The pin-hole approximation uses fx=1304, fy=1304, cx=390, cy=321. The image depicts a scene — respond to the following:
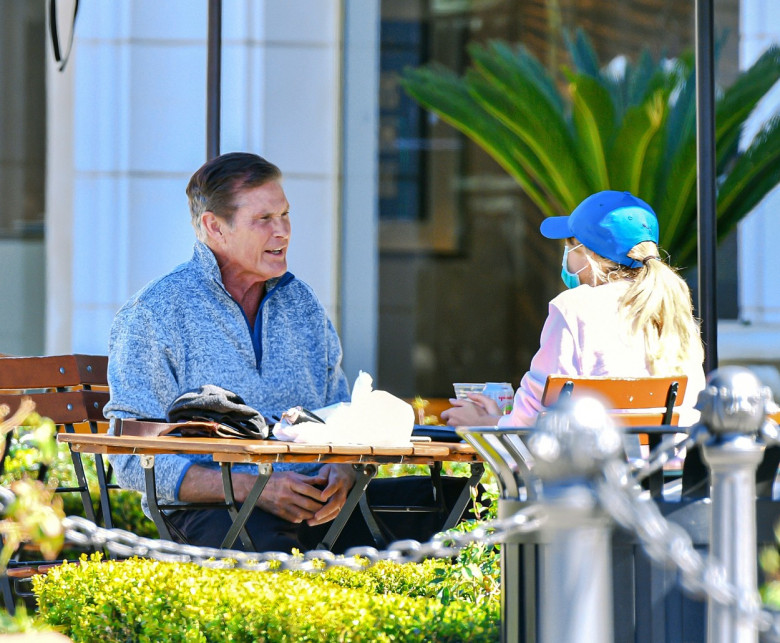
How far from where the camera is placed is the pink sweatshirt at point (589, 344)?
3494mm

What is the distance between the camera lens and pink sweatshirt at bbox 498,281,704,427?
3494 millimetres

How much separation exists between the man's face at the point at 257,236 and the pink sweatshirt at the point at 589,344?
0.89 meters

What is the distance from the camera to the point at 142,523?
17.3 ft

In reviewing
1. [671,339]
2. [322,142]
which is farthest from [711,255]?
[322,142]

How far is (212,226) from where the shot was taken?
400 cm

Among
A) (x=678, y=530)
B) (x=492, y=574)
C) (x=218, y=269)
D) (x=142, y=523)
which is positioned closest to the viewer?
(x=678, y=530)

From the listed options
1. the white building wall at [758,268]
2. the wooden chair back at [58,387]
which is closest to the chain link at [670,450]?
the wooden chair back at [58,387]

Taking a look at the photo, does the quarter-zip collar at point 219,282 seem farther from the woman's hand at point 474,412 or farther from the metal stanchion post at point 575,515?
the metal stanchion post at point 575,515

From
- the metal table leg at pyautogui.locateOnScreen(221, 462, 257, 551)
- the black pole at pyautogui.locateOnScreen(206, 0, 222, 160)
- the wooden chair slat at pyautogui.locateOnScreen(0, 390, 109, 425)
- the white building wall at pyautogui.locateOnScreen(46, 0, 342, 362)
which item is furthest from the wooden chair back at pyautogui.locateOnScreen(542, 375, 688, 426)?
the white building wall at pyautogui.locateOnScreen(46, 0, 342, 362)

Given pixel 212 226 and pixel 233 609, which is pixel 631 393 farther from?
pixel 212 226

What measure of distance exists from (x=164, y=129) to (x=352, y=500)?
17.9 feet

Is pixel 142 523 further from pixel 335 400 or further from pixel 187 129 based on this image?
pixel 187 129

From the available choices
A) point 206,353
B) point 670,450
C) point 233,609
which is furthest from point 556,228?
point 670,450

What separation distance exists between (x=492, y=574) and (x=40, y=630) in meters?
1.30
